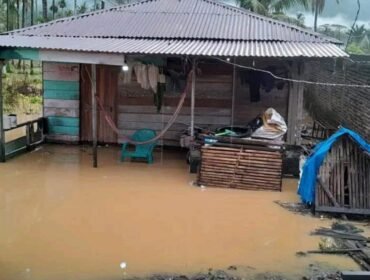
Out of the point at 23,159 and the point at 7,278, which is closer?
the point at 7,278

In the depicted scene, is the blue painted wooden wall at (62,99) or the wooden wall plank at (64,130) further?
the wooden wall plank at (64,130)

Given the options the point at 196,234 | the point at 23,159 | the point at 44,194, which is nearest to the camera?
the point at 196,234

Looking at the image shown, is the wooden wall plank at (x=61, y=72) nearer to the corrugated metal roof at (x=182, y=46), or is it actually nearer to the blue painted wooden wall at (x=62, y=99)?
the blue painted wooden wall at (x=62, y=99)

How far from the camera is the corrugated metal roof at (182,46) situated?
998 centimetres

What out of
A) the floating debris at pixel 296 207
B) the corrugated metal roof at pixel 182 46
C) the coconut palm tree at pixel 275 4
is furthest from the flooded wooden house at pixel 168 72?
the coconut palm tree at pixel 275 4

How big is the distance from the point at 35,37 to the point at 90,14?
230 cm

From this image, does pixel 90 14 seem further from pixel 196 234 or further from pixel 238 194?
pixel 196 234

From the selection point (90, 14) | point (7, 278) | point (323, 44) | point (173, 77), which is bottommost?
point (7, 278)

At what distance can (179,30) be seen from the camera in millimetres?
12445

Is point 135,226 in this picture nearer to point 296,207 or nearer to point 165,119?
point 296,207

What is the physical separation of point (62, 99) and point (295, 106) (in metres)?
5.76

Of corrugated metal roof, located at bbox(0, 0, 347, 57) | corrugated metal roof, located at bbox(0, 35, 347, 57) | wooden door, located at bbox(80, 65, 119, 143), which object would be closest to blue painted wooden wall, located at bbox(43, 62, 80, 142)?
wooden door, located at bbox(80, 65, 119, 143)

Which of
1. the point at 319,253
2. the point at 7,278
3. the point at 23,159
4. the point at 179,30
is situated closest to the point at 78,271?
the point at 7,278

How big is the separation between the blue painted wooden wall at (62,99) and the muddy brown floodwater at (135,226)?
7.34 ft
